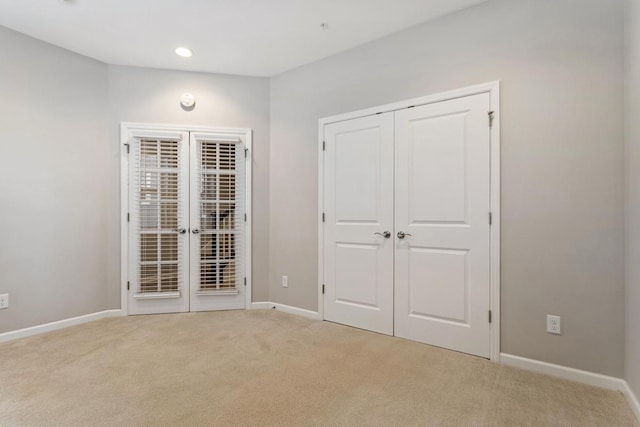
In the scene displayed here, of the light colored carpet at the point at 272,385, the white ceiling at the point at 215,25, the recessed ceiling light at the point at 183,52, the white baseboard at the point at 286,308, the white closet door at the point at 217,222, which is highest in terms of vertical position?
the white ceiling at the point at 215,25

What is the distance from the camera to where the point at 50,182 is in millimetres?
3184

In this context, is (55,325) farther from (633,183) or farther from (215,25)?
(633,183)

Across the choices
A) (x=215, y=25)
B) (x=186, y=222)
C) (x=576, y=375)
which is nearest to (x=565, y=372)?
(x=576, y=375)

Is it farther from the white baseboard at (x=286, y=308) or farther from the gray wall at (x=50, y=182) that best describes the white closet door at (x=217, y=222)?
the gray wall at (x=50, y=182)

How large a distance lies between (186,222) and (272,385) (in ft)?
7.30

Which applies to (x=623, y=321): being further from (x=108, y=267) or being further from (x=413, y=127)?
(x=108, y=267)

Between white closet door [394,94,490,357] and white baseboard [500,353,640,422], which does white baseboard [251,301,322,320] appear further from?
white baseboard [500,353,640,422]

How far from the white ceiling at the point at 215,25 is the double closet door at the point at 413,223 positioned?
0.77 m

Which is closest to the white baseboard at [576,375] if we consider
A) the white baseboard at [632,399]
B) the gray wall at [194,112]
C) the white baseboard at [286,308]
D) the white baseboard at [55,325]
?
the white baseboard at [632,399]

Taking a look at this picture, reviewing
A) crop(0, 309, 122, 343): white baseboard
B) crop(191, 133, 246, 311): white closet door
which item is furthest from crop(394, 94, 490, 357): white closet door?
crop(0, 309, 122, 343): white baseboard

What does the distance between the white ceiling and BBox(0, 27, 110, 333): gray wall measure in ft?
0.94

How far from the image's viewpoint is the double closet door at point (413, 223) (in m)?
2.56

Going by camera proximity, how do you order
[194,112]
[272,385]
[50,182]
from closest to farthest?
[272,385] < [50,182] < [194,112]

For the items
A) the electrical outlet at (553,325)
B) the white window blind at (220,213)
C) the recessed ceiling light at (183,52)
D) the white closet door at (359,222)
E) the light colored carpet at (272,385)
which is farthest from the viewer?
the white window blind at (220,213)
